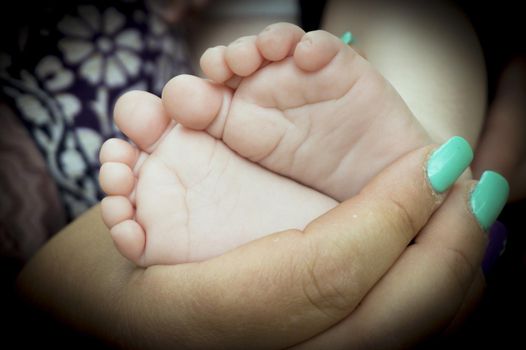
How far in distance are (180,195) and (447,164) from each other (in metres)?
0.30

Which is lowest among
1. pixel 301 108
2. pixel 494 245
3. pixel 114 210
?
pixel 494 245

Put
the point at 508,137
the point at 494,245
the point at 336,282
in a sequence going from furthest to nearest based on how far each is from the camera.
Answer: the point at 508,137
the point at 494,245
the point at 336,282

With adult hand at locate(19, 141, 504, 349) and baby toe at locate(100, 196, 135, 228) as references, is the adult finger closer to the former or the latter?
adult hand at locate(19, 141, 504, 349)

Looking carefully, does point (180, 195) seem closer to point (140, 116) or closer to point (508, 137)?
point (140, 116)

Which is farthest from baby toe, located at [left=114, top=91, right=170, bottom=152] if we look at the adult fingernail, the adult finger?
the adult fingernail

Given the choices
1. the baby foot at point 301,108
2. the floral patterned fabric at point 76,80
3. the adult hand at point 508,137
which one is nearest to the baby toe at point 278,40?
the baby foot at point 301,108

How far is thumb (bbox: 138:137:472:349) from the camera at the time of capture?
40cm

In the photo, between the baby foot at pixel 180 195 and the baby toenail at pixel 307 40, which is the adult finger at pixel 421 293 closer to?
the baby foot at pixel 180 195

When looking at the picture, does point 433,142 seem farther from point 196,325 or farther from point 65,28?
point 65,28

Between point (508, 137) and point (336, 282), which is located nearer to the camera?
point (336, 282)

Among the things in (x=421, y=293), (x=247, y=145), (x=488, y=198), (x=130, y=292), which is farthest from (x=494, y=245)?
(x=130, y=292)

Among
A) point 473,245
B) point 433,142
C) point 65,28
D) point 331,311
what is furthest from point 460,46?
point 65,28

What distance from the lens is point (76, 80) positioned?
2.17ft

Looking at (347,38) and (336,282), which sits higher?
(347,38)
